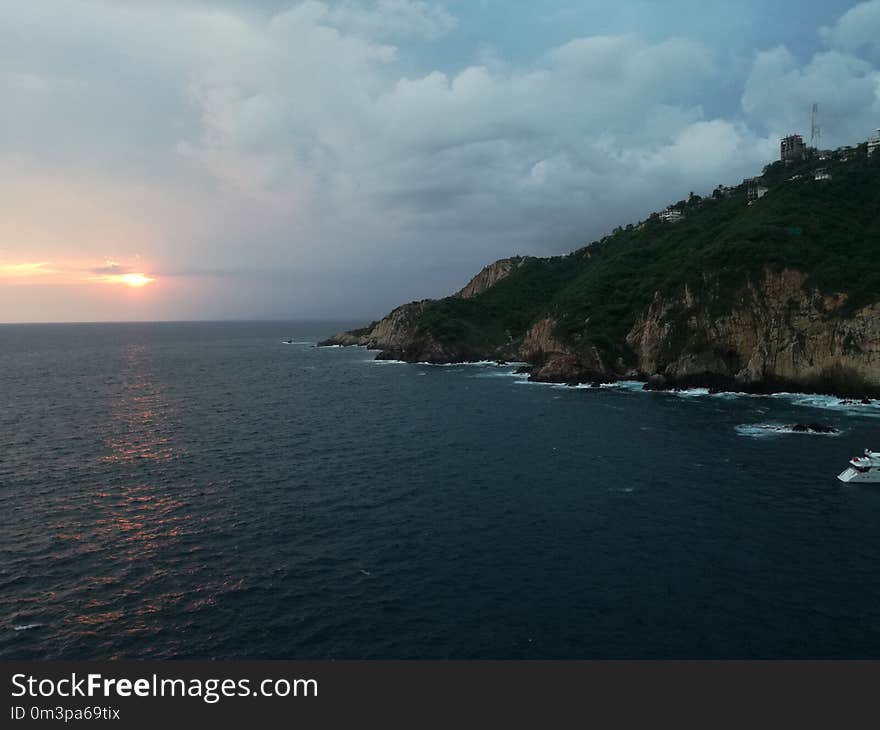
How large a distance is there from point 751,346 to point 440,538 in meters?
101

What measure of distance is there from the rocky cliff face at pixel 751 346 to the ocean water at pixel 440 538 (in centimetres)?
1691

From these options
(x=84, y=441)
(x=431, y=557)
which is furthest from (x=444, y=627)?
(x=84, y=441)

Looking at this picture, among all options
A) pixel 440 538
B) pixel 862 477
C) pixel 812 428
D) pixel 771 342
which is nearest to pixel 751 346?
pixel 771 342

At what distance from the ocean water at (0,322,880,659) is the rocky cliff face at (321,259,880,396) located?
55.5 feet

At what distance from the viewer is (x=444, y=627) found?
3325cm

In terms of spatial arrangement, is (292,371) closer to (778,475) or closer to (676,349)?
(676,349)

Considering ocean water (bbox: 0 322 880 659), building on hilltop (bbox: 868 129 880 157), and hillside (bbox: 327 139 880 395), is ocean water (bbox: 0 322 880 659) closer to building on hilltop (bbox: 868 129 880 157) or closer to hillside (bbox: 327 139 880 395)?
hillside (bbox: 327 139 880 395)

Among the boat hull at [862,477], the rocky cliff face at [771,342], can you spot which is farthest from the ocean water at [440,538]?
the rocky cliff face at [771,342]

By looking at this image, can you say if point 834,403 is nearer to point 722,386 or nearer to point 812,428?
point 722,386

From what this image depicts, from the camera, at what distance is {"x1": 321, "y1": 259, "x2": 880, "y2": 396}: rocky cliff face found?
106 metres

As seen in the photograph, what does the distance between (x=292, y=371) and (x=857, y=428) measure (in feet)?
458

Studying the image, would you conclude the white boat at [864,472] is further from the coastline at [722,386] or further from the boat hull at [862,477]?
the coastline at [722,386]

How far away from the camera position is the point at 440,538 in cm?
4631

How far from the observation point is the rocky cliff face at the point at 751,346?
106 m
